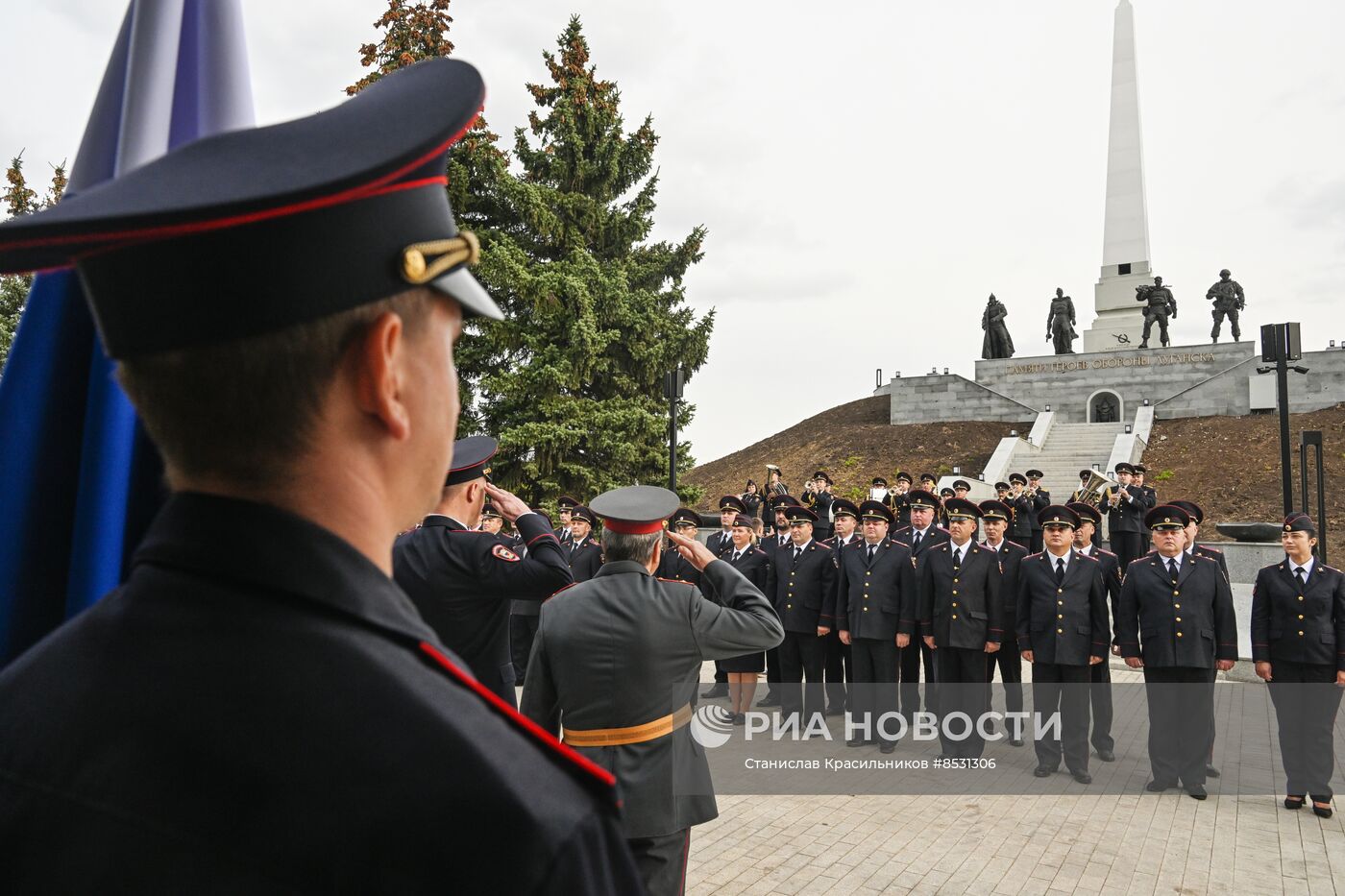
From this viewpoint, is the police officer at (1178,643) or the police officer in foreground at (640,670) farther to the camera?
the police officer at (1178,643)

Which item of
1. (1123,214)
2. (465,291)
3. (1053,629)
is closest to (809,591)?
(1053,629)

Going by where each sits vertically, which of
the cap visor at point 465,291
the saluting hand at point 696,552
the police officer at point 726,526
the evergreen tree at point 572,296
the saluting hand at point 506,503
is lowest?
the police officer at point 726,526

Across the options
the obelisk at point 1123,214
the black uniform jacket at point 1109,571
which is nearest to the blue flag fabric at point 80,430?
the black uniform jacket at point 1109,571

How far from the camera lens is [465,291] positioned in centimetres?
99

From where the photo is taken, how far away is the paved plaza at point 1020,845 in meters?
5.42

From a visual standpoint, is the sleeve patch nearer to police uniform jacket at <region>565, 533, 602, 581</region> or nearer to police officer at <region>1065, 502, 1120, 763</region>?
police officer at <region>1065, 502, 1120, 763</region>

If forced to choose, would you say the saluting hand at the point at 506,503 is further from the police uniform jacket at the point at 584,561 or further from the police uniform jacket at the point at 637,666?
the police uniform jacket at the point at 584,561

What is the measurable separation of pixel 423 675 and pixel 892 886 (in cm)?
537

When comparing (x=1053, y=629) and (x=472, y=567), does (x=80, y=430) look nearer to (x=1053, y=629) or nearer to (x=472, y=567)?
(x=472, y=567)

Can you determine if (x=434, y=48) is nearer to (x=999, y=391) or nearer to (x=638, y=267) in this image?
(x=638, y=267)

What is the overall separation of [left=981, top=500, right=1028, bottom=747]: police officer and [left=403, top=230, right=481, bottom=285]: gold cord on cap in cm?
842

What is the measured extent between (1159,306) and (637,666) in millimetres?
36636

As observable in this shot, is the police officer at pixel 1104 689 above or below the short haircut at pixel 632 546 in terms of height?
below

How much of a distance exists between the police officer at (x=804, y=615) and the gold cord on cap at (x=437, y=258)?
9.56 metres
